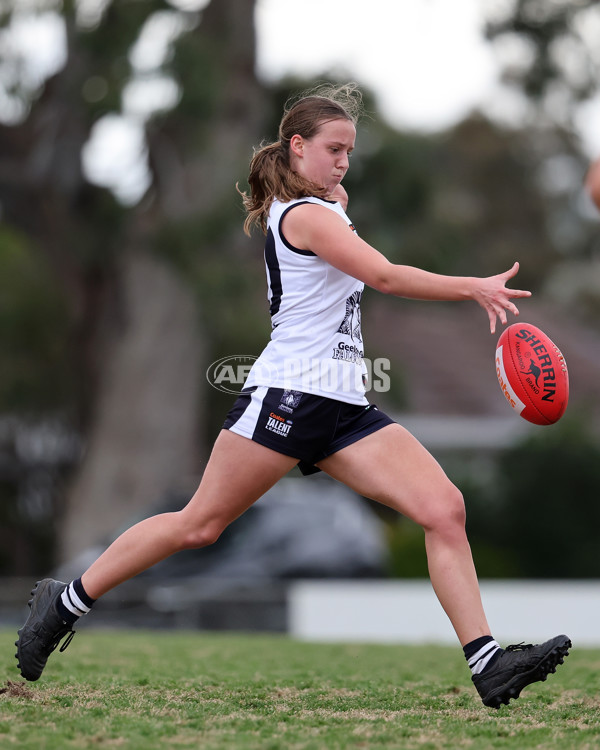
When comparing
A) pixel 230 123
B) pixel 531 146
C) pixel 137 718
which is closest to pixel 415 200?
pixel 230 123

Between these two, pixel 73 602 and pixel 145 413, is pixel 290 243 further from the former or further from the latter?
pixel 145 413

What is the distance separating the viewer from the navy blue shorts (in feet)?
13.9

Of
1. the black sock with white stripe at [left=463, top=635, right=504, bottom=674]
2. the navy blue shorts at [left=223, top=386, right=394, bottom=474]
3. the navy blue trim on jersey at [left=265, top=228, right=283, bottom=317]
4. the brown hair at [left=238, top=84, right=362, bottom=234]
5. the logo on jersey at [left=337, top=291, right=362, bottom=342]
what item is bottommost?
the black sock with white stripe at [left=463, top=635, right=504, bottom=674]

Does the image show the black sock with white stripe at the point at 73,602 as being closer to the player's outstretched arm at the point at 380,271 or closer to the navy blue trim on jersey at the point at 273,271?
the navy blue trim on jersey at the point at 273,271

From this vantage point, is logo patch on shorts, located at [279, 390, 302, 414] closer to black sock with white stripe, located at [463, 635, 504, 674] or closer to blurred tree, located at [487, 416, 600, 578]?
black sock with white stripe, located at [463, 635, 504, 674]

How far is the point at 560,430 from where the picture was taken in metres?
17.4

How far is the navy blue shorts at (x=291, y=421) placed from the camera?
13.9 feet

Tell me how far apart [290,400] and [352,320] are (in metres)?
0.44

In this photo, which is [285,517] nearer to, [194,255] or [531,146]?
[194,255]

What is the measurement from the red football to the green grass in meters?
1.17

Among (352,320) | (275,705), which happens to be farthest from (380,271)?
(275,705)

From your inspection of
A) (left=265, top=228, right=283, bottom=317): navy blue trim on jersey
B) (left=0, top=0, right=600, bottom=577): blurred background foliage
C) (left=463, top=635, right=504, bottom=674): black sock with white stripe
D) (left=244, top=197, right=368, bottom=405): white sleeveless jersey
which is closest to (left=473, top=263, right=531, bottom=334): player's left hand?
(left=244, top=197, right=368, bottom=405): white sleeveless jersey

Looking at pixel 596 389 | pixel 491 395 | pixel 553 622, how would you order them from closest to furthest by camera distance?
pixel 553 622, pixel 491 395, pixel 596 389

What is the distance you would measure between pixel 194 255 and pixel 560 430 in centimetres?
622
